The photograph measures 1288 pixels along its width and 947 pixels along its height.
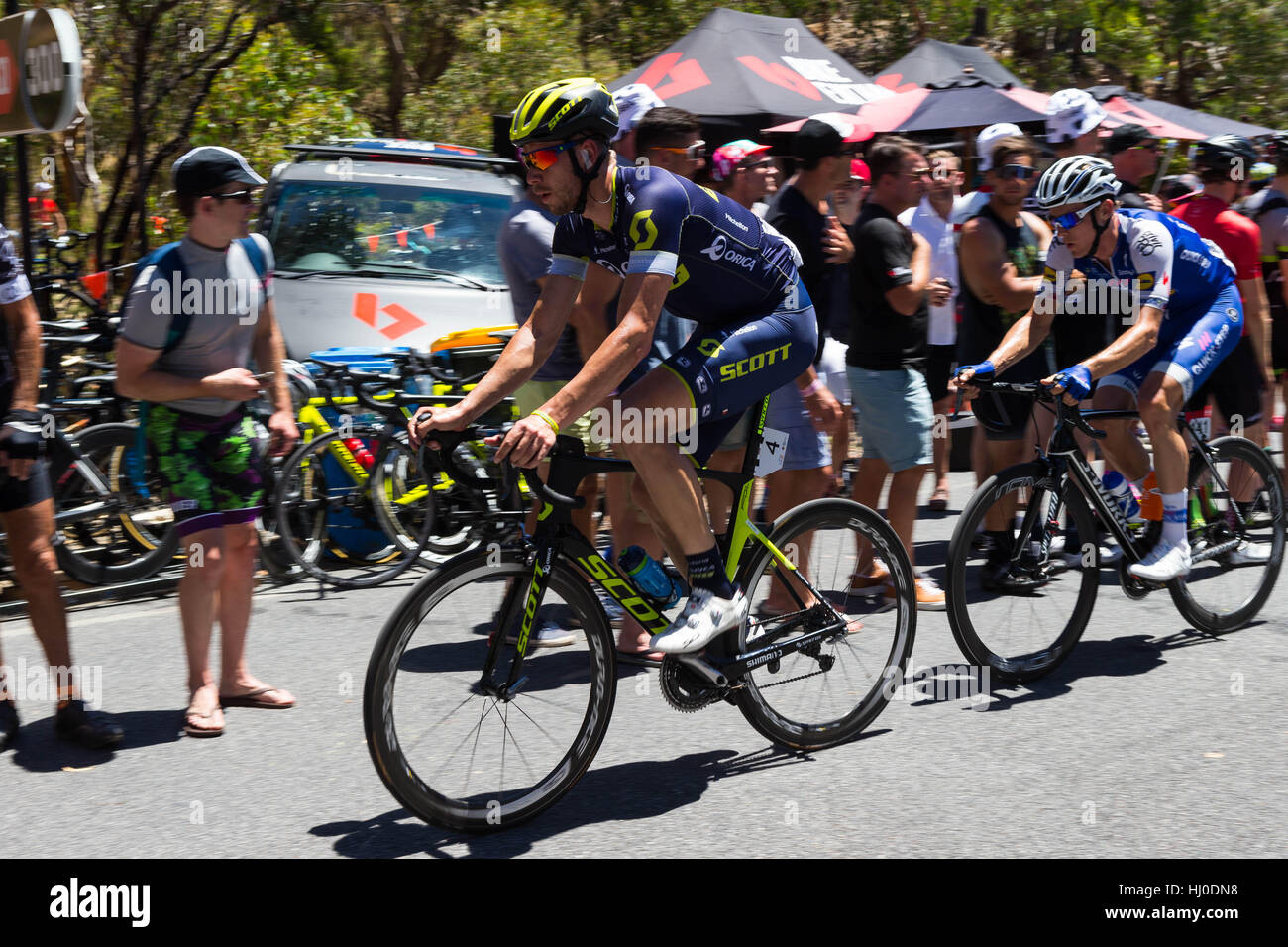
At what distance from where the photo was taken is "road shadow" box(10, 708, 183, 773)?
15.2 ft

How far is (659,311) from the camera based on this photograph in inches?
155

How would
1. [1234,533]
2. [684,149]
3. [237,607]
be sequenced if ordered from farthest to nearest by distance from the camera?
1. [1234,533]
2. [684,149]
3. [237,607]

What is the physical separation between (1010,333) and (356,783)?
3.47 metres

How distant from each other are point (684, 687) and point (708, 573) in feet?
1.24

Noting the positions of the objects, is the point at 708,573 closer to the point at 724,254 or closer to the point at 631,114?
the point at 724,254

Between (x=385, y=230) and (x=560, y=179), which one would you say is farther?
(x=385, y=230)

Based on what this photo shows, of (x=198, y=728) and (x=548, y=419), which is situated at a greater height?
(x=548, y=419)

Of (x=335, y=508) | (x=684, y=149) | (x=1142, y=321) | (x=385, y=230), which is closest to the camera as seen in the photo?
(x=1142, y=321)

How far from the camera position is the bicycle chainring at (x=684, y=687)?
4.25 metres

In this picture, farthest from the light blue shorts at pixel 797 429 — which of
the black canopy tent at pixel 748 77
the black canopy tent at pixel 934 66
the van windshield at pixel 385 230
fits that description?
the black canopy tent at pixel 934 66

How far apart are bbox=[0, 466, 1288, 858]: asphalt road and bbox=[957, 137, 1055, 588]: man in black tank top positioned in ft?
5.02

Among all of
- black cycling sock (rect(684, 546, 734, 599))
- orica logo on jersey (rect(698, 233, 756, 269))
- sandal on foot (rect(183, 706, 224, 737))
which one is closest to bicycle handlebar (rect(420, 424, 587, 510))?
black cycling sock (rect(684, 546, 734, 599))

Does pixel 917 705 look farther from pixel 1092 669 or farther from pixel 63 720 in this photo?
pixel 63 720

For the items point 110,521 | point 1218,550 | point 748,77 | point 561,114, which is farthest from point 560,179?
point 748,77
